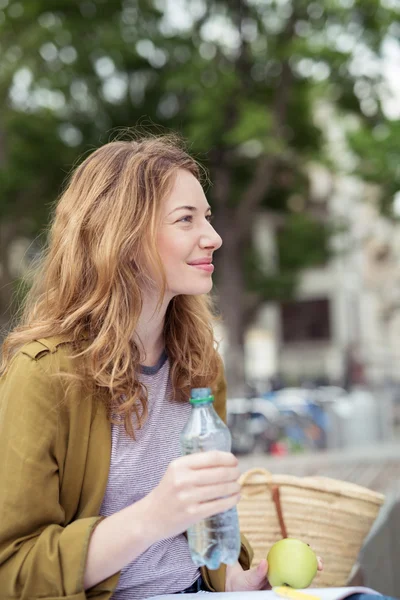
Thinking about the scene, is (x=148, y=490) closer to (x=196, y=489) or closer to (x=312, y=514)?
(x=196, y=489)

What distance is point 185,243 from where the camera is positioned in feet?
6.42

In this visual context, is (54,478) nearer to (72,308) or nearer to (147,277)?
(72,308)

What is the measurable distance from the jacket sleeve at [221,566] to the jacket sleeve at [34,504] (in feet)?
1.41

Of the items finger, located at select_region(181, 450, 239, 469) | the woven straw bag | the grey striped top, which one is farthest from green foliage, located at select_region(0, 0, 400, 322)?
finger, located at select_region(181, 450, 239, 469)

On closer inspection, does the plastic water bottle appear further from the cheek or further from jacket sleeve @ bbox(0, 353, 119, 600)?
the cheek

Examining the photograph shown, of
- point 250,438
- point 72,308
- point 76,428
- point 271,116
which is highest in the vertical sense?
point 271,116

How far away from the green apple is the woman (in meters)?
0.06

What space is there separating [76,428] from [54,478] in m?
0.12

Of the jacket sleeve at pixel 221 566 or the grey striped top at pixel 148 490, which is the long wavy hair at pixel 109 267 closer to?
the grey striped top at pixel 148 490

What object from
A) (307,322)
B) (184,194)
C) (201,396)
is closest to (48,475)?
(201,396)

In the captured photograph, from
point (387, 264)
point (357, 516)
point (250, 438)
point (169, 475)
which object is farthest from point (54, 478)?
point (387, 264)

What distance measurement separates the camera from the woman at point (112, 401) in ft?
5.12

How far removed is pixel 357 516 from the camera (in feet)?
9.01

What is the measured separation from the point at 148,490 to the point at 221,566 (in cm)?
31
